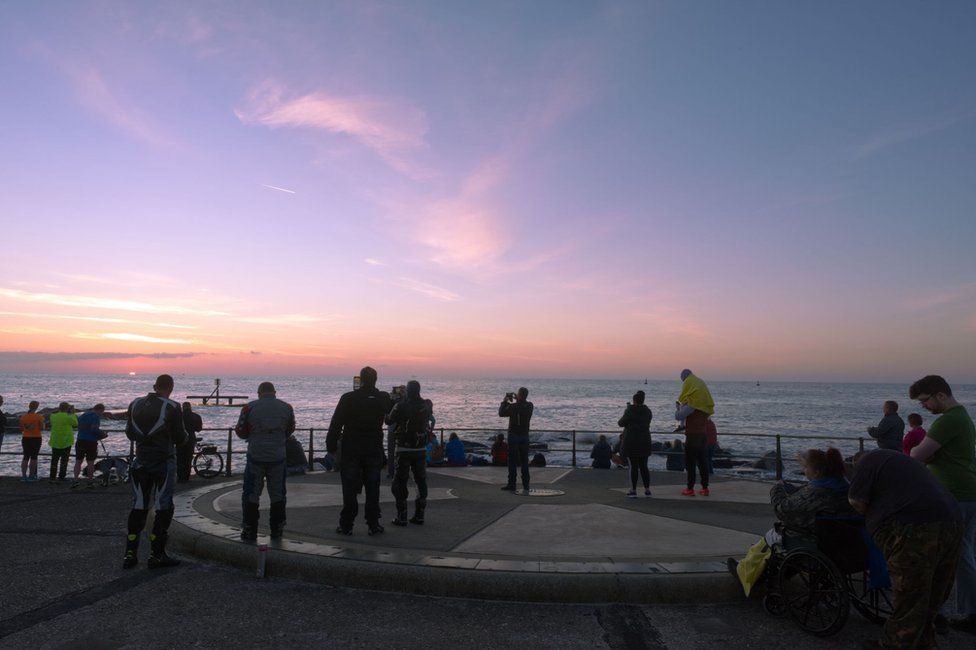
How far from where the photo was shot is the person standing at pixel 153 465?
6.62 metres

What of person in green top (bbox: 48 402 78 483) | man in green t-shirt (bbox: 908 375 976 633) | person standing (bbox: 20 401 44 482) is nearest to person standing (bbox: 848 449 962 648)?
man in green t-shirt (bbox: 908 375 976 633)

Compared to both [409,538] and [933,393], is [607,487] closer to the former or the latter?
[409,538]

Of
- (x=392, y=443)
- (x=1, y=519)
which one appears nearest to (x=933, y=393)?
(x=392, y=443)

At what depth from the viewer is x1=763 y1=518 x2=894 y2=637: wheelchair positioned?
4.66 meters

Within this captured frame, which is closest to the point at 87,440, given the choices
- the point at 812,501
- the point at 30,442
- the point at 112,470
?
the point at 112,470

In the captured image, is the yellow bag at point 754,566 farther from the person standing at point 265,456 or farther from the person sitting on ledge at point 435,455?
the person sitting on ledge at point 435,455

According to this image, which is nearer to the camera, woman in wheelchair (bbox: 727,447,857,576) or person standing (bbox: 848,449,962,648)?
person standing (bbox: 848,449,962,648)

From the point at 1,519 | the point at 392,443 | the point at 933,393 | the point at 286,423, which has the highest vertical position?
the point at 933,393

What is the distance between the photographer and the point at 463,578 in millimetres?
5645

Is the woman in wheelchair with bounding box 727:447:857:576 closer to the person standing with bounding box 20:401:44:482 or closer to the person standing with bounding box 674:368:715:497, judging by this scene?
the person standing with bounding box 674:368:715:497

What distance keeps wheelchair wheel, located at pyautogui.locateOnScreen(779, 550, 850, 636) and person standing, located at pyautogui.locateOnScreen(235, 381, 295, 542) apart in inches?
206

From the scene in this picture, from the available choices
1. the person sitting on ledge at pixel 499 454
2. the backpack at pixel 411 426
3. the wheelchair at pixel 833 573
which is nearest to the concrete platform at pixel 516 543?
the wheelchair at pixel 833 573

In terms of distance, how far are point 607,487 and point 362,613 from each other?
23.9ft

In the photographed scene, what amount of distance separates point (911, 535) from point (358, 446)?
5.32m
